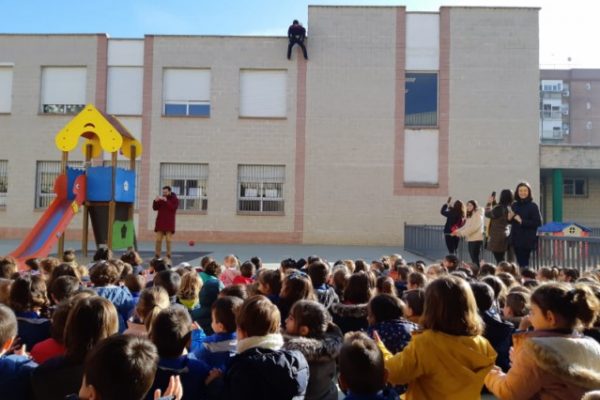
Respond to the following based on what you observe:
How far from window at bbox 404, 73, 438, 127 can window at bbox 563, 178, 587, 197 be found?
30.7ft

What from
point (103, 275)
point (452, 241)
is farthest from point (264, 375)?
point (452, 241)

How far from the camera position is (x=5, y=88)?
748 inches

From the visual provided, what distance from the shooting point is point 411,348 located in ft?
8.09

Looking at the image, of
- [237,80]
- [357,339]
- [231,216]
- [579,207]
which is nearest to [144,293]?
[357,339]

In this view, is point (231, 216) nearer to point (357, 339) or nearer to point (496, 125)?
point (496, 125)

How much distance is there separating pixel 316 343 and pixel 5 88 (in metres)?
20.8

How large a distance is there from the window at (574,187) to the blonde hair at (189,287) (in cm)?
2332

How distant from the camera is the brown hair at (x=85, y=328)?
7.47 feet

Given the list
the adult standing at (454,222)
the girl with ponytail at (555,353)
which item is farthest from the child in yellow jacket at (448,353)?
the adult standing at (454,222)

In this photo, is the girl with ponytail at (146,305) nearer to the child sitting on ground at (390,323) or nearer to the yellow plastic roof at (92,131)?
the child sitting on ground at (390,323)

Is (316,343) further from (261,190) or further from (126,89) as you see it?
(126,89)

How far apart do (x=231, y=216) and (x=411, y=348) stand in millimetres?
16133

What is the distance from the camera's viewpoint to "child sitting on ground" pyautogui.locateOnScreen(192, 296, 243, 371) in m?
2.83

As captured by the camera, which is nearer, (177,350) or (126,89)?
(177,350)
